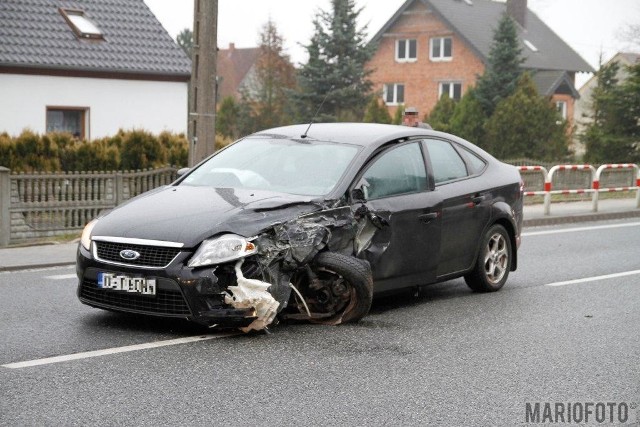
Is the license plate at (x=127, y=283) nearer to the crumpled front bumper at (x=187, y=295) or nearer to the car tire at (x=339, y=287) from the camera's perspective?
the crumpled front bumper at (x=187, y=295)

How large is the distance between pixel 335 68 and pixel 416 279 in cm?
4623

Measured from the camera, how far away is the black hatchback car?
25.3 ft

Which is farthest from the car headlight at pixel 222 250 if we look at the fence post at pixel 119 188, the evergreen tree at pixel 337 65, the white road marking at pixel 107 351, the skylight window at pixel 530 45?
the skylight window at pixel 530 45

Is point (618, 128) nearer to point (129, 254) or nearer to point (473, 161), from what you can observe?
point (473, 161)

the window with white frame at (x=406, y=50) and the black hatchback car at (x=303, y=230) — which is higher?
the window with white frame at (x=406, y=50)

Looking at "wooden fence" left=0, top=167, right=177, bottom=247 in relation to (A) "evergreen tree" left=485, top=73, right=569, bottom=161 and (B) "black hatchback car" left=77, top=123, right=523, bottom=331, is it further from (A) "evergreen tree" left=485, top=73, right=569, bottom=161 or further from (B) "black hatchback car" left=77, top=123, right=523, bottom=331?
(A) "evergreen tree" left=485, top=73, right=569, bottom=161

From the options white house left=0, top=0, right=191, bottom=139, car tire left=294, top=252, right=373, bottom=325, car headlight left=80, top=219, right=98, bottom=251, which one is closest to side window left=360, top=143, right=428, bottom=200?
car tire left=294, top=252, right=373, bottom=325

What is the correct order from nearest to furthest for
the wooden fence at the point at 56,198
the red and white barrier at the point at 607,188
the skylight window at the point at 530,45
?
the wooden fence at the point at 56,198 < the red and white barrier at the point at 607,188 < the skylight window at the point at 530,45

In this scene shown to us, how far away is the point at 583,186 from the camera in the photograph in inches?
870

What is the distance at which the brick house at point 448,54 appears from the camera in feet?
221

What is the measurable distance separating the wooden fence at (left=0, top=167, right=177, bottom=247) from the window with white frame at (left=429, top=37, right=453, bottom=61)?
5449 centimetres

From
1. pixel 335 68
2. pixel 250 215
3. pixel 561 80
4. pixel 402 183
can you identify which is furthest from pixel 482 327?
pixel 561 80

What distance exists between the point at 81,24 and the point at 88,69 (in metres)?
1.54

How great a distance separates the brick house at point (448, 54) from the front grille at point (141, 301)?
193ft
